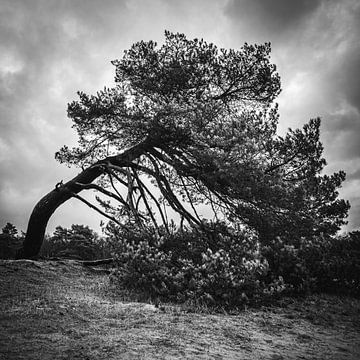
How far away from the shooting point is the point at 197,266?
255 inches

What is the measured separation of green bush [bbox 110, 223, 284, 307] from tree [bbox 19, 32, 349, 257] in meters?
0.66

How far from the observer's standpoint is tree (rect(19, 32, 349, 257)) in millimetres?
7684

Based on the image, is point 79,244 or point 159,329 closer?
point 159,329

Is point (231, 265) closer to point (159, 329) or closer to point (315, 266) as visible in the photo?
point (315, 266)

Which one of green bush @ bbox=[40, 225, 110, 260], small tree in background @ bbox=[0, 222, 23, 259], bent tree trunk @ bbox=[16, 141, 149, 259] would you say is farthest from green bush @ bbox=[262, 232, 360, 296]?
small tree in background @ bbox=[0, 222, 23, 259]

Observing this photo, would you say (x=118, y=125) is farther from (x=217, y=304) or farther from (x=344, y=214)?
(x=344, y=214)

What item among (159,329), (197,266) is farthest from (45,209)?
(159,329)

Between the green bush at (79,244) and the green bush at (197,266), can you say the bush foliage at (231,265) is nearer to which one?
the green bush at (197,266)

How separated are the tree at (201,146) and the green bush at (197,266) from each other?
25.8 inches

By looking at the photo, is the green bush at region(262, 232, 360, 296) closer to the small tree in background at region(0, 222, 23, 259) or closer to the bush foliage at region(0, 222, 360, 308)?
the bush foliage at region(0, 222, 360, 308)

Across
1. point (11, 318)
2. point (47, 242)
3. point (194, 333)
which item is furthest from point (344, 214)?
point (47, 242)

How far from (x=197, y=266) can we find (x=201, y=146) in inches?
129

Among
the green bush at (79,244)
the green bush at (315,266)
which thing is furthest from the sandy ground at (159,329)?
the green bush at (79,244)

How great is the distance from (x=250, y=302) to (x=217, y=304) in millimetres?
642
